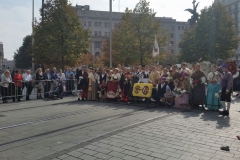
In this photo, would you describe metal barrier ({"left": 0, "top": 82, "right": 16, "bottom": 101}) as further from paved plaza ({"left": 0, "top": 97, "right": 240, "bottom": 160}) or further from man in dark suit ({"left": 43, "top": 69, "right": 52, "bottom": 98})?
paved plaza ({"left": 0, "top": 97, "right": 240, "bottom": 160})

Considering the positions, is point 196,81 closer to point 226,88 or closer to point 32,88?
point 226,88

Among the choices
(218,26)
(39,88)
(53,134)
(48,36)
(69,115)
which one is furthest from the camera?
(218,26)

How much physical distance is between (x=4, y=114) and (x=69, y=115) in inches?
105

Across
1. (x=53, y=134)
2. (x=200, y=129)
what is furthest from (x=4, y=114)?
(x=200, y=129)

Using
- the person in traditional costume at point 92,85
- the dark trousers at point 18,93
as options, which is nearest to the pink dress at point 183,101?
the person in traditional costume at point 92,85

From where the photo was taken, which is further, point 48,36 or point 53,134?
point 48,36

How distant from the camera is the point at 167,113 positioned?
34.7 ft

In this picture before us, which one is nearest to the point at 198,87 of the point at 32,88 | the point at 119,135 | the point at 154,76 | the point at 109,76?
the point at 154,76

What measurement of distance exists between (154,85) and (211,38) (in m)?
28.6

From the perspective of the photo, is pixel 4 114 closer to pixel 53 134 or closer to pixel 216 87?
pixel 53 134

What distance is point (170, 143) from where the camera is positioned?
21.1 ft

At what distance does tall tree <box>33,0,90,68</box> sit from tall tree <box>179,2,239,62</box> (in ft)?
65.9

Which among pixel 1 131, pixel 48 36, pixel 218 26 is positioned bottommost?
pixel 1 131

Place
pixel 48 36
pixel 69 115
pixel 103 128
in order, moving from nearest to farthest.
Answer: pixel 103 128 → pixel 69 115 → pixel 48 36
